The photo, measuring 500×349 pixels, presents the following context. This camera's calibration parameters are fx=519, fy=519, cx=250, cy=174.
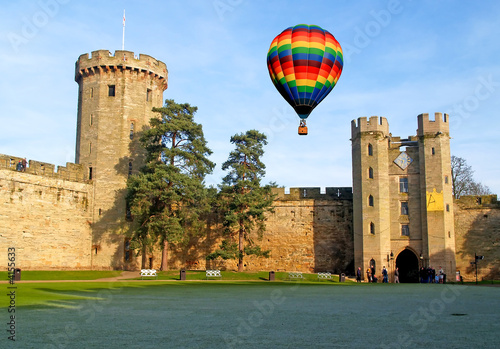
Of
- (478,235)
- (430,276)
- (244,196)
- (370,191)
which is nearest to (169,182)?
(244,196)

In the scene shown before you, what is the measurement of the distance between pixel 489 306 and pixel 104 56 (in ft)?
97.7

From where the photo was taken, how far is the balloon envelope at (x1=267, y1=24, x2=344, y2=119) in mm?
22688

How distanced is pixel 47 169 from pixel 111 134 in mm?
4926

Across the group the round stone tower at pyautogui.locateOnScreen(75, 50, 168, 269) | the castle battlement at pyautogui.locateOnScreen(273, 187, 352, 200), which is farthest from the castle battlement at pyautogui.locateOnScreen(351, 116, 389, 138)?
the round stone tower at pyautogui.locateOnScreen(75, 50, 168, 269)

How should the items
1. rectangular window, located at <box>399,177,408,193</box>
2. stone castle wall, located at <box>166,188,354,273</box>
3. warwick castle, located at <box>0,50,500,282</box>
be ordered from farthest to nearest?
stone castle wall, located at <box>166,188,354,273</box> < rectangular window, located at <box>399,177,408,193</box> < warwick castle, located at <box>0,50,500,282</box>

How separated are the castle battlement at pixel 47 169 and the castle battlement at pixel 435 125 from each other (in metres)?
23.1

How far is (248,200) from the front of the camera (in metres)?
33.3

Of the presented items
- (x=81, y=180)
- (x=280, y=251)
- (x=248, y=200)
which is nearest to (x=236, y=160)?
(x=248, y=200)

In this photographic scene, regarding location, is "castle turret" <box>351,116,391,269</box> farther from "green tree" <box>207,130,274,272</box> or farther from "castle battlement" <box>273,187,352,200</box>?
"green tree" <box>207,130,274,272</box>

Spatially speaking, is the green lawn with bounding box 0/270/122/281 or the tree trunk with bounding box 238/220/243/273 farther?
the tree trunk with bounding box 238/220/243/273

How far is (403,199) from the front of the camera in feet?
115

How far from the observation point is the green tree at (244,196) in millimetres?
33344

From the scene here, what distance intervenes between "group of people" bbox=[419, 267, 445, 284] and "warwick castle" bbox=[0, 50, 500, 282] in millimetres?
1276

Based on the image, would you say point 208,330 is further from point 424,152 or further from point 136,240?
point 424,152
